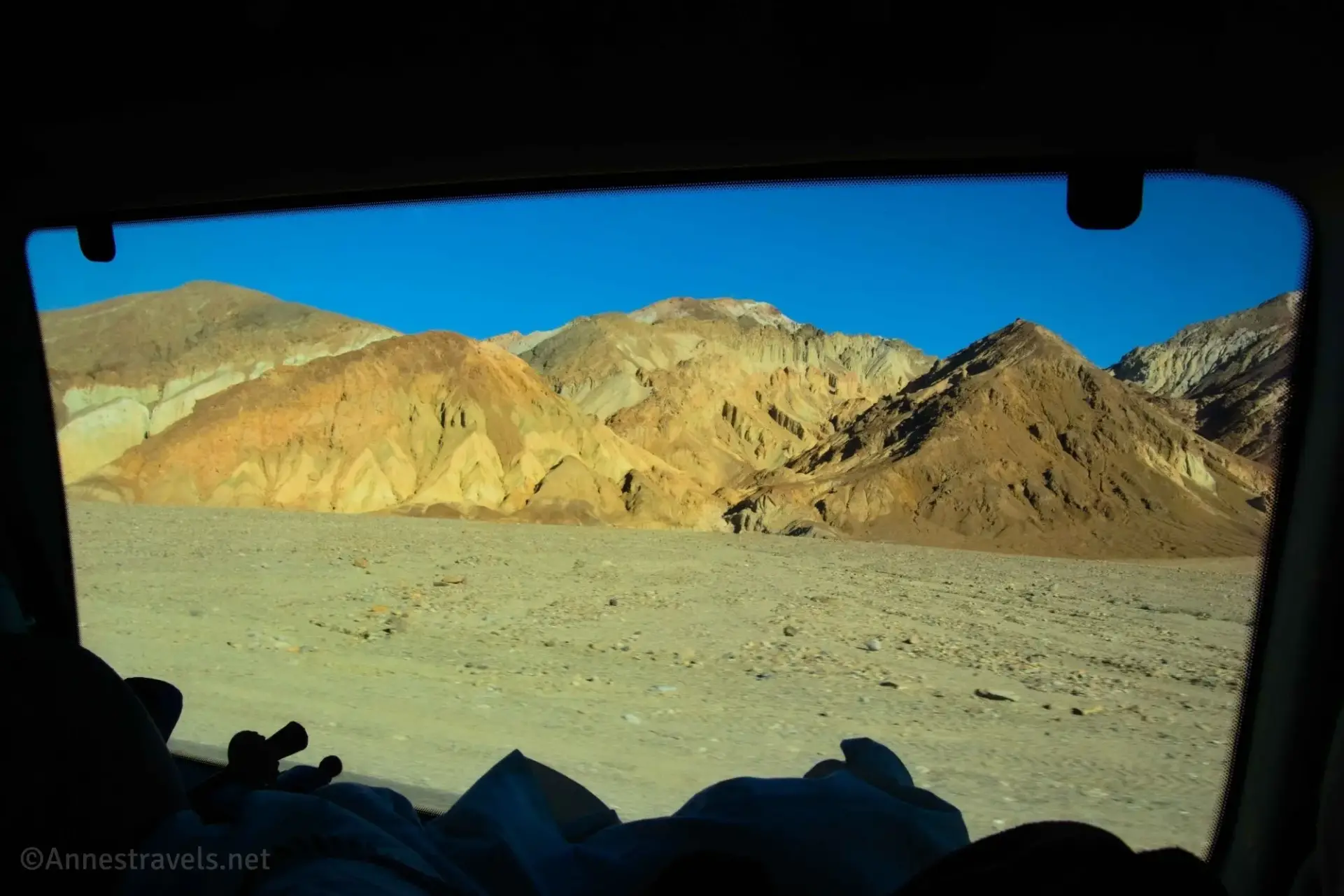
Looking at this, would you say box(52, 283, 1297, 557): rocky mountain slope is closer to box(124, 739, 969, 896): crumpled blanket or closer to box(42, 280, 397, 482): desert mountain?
box(42, 280, 397, 482): desert mountain

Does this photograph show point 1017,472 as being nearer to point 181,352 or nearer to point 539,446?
point 539,446

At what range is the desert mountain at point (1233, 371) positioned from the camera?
2.57m

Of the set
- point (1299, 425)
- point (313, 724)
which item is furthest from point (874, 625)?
point (1299, 425)

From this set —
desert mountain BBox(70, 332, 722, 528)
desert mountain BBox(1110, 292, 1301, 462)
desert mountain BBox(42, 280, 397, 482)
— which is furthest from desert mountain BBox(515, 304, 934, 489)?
desert mountain BBox(1110, 292, 1301, 462)

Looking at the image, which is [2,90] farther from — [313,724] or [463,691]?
[463,691]

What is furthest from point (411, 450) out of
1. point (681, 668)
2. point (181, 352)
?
point (681, 668)

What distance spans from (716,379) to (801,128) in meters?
43.6

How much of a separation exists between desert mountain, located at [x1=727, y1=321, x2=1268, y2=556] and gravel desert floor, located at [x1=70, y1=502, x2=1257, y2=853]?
961cm

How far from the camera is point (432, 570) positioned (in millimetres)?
11258

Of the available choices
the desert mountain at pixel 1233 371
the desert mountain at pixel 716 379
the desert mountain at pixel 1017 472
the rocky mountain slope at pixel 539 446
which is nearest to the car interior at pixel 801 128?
the desert mountain at pixel 1233 371

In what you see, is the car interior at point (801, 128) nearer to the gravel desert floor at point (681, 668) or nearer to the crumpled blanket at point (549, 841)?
the crumpled blanket at point (549, 841)

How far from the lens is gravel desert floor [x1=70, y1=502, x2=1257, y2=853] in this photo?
415 cm

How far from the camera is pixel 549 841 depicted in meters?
2.14

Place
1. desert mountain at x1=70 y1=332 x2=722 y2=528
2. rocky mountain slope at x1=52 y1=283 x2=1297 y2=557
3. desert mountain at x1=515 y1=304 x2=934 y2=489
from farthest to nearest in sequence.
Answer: desert mountain at x1=515 y1=304 x2=934 y2=489, desert mountain at x1=70 y1=332 x2=722 y2=528, rocky mountain slope at x1=52 y1=283 x2=1297 y2=557
